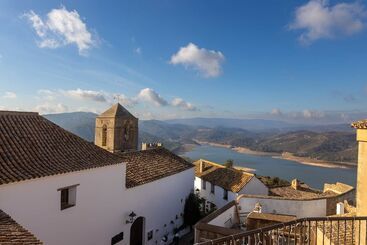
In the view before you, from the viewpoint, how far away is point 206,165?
92.3 ft

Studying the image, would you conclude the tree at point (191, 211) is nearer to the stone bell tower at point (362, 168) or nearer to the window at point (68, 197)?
the window at point (68, 197)

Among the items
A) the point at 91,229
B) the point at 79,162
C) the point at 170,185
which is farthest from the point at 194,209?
the point at 79,162

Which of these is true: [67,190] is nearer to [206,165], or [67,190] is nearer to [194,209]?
[194,209]


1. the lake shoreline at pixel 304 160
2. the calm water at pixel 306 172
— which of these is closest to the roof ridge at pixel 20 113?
the calm water at pixel 306 172

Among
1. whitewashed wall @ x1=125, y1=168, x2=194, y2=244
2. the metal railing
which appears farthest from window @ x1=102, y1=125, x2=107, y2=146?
the metal railing

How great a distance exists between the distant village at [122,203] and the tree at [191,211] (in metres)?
0.06

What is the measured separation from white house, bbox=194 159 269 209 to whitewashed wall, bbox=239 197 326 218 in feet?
13.6

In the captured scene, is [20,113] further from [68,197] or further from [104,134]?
[104,134]

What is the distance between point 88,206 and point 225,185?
40.1 feet

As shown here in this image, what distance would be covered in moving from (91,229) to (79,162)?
2521mm

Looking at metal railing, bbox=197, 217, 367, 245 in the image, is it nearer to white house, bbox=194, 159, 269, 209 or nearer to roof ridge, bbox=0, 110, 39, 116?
roof ridge, bbox=0, 110, 39, 116

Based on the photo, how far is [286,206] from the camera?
53.4 ft

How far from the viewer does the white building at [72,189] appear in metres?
8.89

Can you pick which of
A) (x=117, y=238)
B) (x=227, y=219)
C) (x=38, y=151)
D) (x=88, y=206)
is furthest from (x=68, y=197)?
(x=227, y=219)
